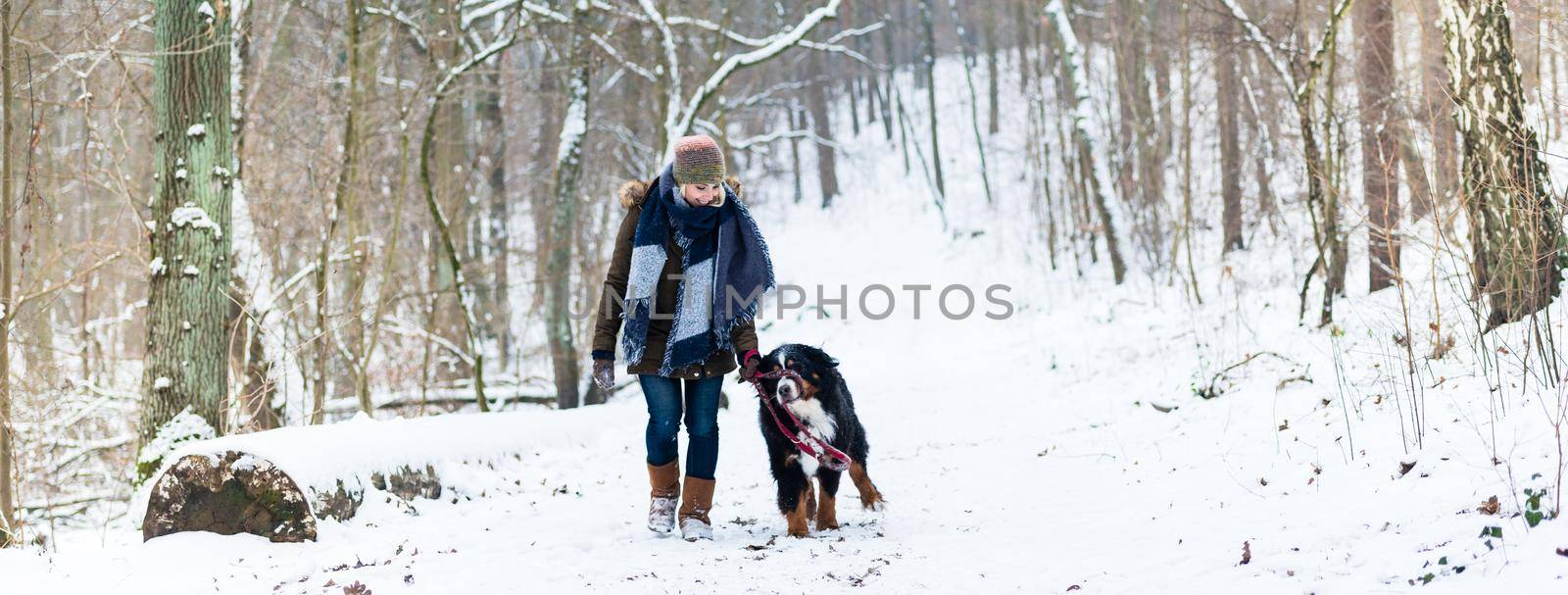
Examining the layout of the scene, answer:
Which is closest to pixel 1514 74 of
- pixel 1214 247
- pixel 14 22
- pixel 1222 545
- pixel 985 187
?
pixel 1222 545

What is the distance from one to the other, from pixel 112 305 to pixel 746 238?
45.5 ft

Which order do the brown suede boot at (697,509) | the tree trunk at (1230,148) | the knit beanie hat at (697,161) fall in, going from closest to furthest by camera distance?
the knit beanie hat at (697,161), the brown suede boot at (697,509), the tree trunk at (1230,148)

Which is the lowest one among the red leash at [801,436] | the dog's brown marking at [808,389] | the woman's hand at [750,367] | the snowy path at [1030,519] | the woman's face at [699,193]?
the snowy path at [1030,519]

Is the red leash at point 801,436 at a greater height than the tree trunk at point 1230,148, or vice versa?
the tree trunk at point 1230,148

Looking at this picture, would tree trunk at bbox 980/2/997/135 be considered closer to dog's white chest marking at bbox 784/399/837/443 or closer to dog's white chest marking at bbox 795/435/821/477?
dog's white chest marking at bbox 784/399/837/443

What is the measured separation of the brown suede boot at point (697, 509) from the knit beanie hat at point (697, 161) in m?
1.41

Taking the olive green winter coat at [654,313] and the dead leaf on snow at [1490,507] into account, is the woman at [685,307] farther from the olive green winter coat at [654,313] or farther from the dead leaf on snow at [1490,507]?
the dead leaf on snow at [1490,507]

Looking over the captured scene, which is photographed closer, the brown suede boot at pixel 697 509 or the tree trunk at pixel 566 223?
the brown suede boot at pixel 697 509

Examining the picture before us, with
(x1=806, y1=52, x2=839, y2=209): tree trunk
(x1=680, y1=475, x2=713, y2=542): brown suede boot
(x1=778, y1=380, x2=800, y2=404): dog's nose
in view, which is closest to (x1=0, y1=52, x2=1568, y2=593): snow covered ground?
(x1=680, y1=475, x2=713, y2=542): brown suede boot

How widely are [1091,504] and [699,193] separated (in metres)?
2.60

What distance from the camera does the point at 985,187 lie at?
28.2m

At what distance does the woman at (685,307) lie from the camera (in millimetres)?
4488

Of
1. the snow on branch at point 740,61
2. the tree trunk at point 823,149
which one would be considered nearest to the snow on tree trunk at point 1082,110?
the snow on branch at point 740,61

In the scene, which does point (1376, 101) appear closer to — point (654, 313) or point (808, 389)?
point (808, 389)
